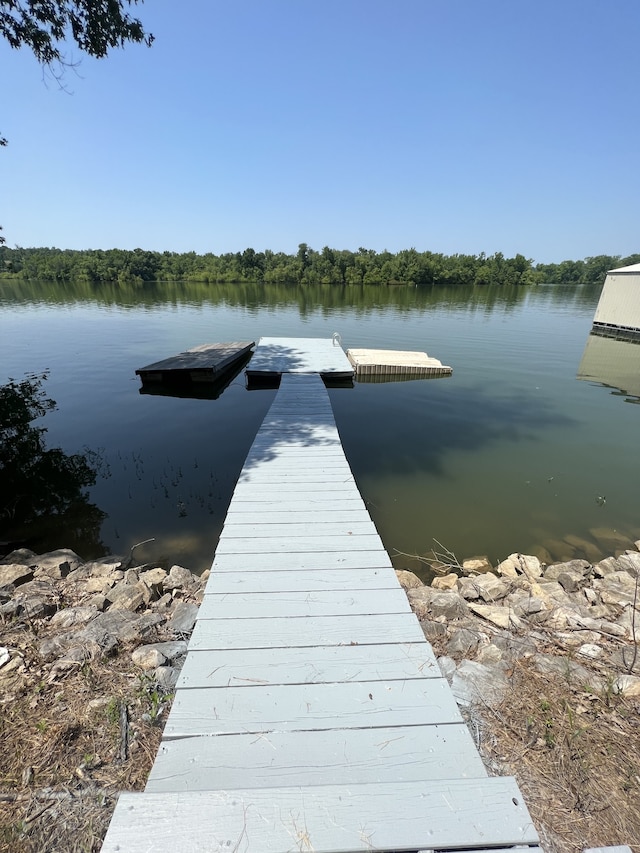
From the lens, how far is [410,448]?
812cm

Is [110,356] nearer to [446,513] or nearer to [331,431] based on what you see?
[331,431]

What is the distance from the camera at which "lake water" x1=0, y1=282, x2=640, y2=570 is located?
18.5 feet

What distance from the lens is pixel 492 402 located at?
434 inches

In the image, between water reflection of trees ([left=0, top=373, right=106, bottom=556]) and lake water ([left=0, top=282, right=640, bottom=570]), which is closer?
water reflection of trees ([left=0, top=373, right=106, bottom=556])

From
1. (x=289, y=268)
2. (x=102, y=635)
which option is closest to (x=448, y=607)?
(x=102, y=635)

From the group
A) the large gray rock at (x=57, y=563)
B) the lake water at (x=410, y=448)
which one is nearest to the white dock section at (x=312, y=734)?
the lake water at (x=410, y=448)

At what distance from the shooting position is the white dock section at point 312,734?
148 cm

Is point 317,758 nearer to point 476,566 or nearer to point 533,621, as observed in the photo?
point 533,621

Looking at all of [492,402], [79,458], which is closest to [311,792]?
[79,458]

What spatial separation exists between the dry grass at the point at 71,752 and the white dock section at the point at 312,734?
0.88 ft

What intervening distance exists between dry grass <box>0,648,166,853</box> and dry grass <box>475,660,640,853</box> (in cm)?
196

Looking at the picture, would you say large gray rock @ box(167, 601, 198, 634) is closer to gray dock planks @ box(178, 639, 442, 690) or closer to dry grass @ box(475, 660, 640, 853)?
gray dock planks @ box(178, 639, 442, 690)

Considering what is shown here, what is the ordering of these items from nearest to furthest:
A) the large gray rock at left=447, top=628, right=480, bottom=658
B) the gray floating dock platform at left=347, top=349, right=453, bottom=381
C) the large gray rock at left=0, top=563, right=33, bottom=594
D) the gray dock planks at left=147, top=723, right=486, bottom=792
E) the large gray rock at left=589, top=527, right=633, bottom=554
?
the gray dock planks at left=147, top=723, right=486, bottom=792 < the large gray rock at left=447, top=628, right=480, bottom=658 < the large gray rock at left=0, top=563, right=33, bottom=594 < the large gray rock at left=589, top=527, right=633, bottom=554 < the gray floating dock platform at left=347, top=349, right=453, bottom=381

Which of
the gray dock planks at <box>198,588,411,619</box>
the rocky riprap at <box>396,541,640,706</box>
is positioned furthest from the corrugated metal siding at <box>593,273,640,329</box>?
the gray dock planks at <box>198,588,411,619</box>
